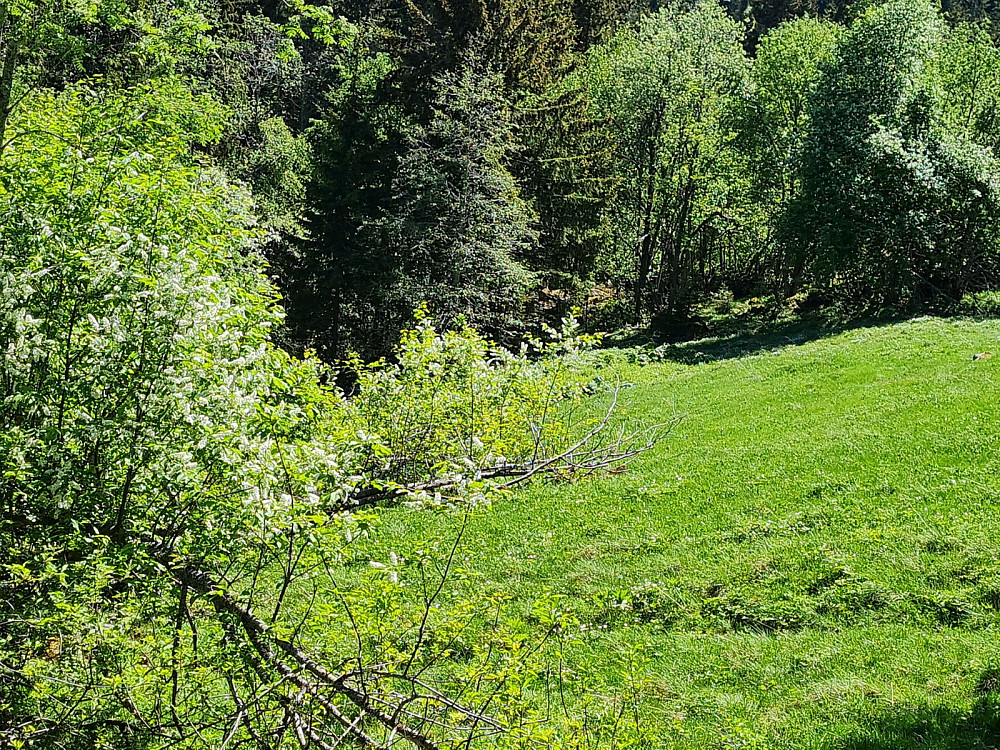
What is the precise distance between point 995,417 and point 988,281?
15.3 m

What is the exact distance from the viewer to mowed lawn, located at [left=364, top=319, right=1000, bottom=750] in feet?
20.6

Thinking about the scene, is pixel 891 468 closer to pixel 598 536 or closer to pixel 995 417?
pixel 995 417

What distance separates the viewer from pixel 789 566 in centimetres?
873

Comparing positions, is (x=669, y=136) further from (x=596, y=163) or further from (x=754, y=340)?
(x=754, y=340)

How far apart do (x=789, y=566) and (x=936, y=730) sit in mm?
3115

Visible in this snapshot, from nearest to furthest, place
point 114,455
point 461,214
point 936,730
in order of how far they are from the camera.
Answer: point 114,455
point 936,730
point 461,214

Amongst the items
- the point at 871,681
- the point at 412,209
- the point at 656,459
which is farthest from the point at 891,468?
the point at 412,209

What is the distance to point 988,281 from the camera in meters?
24.9

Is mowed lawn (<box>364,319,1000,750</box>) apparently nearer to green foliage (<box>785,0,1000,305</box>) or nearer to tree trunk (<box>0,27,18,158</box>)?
tree trunk (<box>0,27,18,158</box>)

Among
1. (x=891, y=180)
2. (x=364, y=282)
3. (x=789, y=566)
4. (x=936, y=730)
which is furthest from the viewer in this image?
(x=364, y=282)

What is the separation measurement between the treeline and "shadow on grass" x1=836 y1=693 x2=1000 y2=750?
652 inches

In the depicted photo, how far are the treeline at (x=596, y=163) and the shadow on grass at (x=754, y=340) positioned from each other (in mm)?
1869

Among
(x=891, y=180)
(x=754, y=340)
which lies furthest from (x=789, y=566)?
(x=891, y=180)

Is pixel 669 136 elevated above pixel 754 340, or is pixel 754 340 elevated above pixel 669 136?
pixel 669 136
